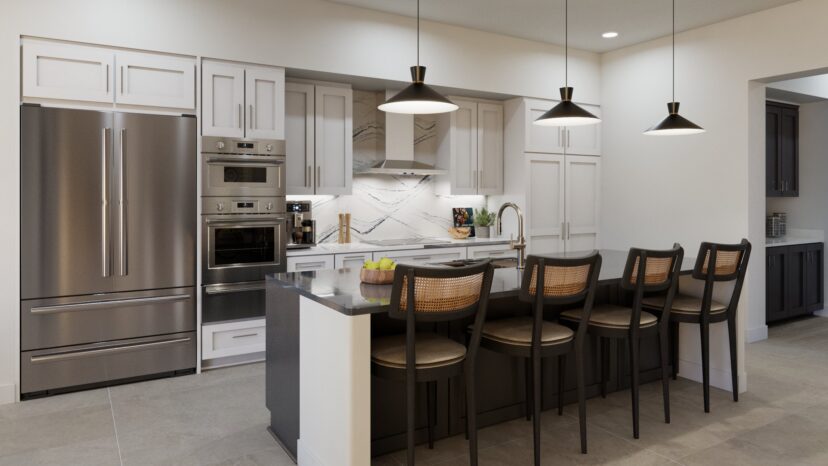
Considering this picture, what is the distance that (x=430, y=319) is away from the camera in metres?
2.35

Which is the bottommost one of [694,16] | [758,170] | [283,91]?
[758,170]

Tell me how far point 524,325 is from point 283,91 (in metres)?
2.73

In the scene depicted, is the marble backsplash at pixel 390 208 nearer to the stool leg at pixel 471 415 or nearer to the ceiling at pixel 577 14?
the ceiling at pixel 577 14

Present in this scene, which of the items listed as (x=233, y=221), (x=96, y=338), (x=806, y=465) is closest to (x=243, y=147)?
(x=233, y=221)

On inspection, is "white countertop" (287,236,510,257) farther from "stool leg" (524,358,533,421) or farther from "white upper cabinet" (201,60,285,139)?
"stool leg" (524,358,533,421)

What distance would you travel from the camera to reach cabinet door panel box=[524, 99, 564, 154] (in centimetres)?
589

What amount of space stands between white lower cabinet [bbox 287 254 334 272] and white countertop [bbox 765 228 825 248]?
433 centimetres

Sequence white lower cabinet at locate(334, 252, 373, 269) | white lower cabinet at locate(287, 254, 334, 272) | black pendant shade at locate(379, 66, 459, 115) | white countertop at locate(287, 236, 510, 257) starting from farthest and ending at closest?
white lower cabinet at locate(334, 252, 373, 269)
white countertop at locate(287, 236, 510, 257)
white lower cabinet at locate(287, 254, 334, 272)
black pendant shade at locate(379, 66, 459, 115)

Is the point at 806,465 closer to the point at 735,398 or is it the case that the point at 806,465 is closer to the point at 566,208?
the point at 735,398

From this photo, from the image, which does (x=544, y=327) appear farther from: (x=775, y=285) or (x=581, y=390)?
(x=775, y=285)

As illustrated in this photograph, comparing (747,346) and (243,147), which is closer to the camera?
(243,147)

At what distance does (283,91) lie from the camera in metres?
4.52

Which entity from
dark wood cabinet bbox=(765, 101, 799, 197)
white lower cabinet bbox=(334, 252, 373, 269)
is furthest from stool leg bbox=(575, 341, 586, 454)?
dark wood cabinet bbox=(765, 101, 799, 197)

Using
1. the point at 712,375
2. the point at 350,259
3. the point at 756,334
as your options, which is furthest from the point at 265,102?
the point at 756,334
